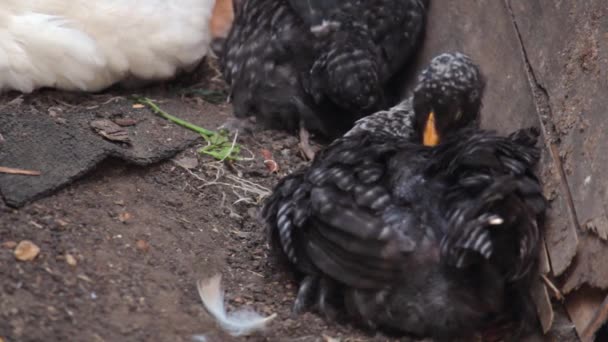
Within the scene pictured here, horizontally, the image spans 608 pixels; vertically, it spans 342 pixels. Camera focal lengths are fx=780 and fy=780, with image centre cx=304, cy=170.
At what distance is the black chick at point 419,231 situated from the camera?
2.09 m

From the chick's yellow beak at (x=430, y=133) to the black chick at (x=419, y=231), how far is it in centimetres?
23

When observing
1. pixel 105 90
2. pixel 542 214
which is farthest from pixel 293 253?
pixel 105 90

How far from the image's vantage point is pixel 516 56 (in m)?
2.73

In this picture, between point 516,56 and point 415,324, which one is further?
point 516,56

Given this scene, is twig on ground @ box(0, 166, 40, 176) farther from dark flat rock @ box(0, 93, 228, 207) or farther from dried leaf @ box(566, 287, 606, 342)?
dried leaf @ box(566, 287, 606, 342)

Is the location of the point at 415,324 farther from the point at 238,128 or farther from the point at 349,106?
the point at 238,128

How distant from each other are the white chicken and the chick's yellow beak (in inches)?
47.8

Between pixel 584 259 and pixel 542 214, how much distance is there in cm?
20

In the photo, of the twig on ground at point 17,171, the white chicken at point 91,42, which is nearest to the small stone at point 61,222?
the twig on ground at point 17,171

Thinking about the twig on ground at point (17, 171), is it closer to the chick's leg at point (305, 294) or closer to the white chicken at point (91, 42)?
the white chicken at point (91, 42)

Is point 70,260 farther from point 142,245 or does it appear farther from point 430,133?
point 430,133

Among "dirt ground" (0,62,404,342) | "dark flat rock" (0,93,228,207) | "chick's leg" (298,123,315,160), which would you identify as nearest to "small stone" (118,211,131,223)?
"dirt ground" (0,62,404,342)

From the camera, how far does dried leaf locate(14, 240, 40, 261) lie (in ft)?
6.93

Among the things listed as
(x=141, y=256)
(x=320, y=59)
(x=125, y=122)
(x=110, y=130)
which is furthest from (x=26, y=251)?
(x=320, y=59)
